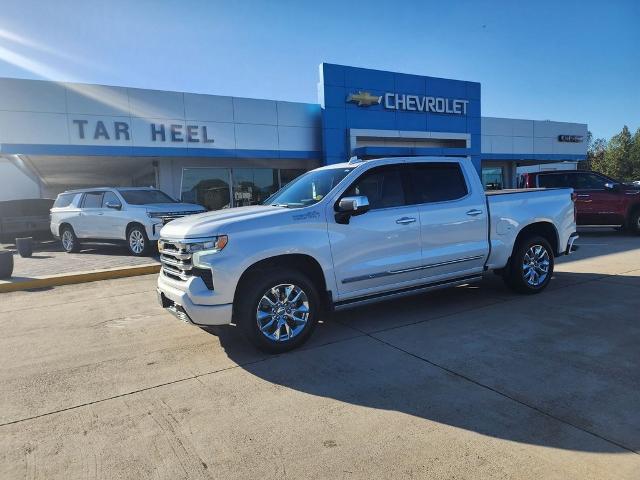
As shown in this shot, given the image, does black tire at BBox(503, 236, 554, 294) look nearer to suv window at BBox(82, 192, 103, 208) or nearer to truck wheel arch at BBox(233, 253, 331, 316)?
truck wheel arch at BBox(233, 253, 331, 316)

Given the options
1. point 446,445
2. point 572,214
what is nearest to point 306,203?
point 446,445

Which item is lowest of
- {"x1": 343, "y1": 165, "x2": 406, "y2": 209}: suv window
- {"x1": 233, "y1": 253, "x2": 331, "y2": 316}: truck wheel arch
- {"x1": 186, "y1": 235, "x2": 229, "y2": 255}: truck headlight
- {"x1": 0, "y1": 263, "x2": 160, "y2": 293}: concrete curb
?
{"x1": 0, "y1": 263, "x2": 160, "y2": 293}: concrete curb

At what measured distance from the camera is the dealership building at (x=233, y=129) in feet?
51.9

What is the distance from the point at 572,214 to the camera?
7.14 meters

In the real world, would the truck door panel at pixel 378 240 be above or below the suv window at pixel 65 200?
below

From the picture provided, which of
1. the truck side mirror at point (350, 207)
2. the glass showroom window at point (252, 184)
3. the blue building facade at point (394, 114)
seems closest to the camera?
the truck side mirror at point (350, 207)

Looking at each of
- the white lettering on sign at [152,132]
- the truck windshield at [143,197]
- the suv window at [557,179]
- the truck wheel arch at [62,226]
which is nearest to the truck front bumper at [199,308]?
the truck windshield at [143,197]

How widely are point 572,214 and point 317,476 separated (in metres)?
6.15

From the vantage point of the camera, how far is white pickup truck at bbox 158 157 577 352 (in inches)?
177

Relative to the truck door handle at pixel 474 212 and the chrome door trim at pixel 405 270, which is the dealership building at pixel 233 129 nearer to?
the truck door handle at pixel 474 212

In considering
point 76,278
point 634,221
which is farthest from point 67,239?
point 634,221

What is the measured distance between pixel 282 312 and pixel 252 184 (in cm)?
1653

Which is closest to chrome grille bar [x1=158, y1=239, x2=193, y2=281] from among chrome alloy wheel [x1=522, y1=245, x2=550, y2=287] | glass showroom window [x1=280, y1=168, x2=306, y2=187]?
chrome alloy wheel [x1=522, y1=245, x2=550, y2=287]

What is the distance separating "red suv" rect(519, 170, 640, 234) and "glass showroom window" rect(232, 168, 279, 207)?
12.0 metres
